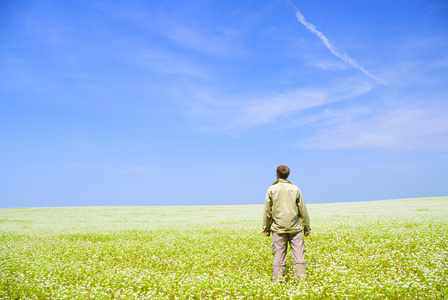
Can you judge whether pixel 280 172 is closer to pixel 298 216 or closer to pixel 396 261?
pixel 298 216

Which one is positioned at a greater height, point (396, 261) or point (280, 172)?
point (280, 172)

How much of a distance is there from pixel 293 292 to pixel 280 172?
324cm

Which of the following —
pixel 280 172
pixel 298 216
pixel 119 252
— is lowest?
pixel 119 252

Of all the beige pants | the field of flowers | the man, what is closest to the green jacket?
the man

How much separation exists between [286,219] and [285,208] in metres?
0.30

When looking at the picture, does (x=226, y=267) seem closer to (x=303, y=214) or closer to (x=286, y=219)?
(x=286, y=219)

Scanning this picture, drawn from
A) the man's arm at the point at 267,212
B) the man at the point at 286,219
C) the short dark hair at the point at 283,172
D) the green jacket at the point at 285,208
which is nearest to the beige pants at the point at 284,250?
the man at the point at 286,219

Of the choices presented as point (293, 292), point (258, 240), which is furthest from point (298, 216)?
point (258, 240)

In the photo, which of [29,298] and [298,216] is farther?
[298,216]

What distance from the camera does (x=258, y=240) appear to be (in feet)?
50.6

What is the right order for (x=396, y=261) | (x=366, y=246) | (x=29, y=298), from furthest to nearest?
(x=366, y=246) < (x=396, y=261) < (x=29, y=298)

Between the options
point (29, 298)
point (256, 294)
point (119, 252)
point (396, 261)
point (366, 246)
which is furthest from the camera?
point (119, 252)

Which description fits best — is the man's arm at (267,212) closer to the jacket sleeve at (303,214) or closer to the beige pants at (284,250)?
the beige pants at (284,250)

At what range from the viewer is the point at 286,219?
873cm
